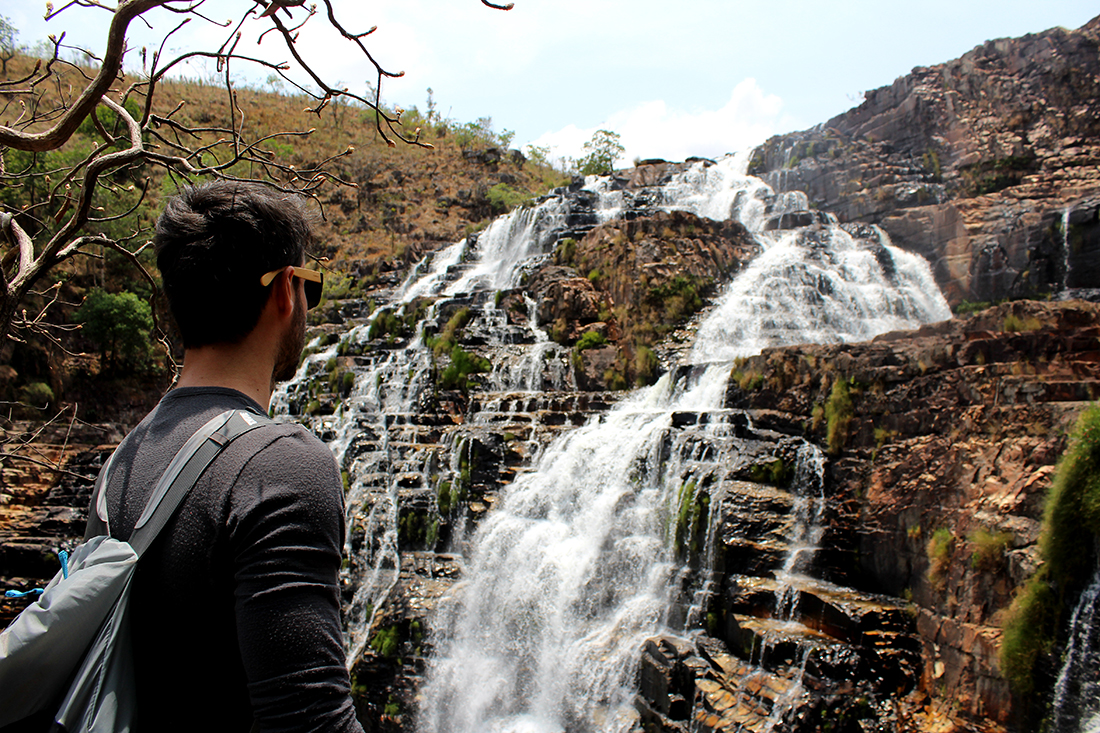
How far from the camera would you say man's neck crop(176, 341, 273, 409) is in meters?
1.26

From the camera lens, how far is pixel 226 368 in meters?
1.27

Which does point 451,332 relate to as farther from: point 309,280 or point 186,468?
point 186,468

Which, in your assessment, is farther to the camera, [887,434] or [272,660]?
[887,434]

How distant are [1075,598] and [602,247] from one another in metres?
14.1

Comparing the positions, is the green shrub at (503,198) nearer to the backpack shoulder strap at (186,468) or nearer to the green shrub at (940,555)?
the green shrub at (940,555)

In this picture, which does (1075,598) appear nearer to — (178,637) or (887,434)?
(887,434)

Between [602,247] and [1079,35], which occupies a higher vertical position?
[1079,35]

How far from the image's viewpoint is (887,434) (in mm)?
8555

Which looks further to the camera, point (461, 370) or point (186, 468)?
point (461, 370)

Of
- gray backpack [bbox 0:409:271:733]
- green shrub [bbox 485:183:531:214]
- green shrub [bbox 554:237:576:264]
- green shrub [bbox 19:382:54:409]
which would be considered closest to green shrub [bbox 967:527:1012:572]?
gray backpack [bbox 0:409:271:733]

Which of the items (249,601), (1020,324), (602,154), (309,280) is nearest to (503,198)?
(602,154)

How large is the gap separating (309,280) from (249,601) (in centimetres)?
66

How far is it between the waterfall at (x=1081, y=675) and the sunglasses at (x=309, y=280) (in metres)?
6.67

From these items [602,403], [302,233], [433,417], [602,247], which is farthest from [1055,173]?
[302,233]
